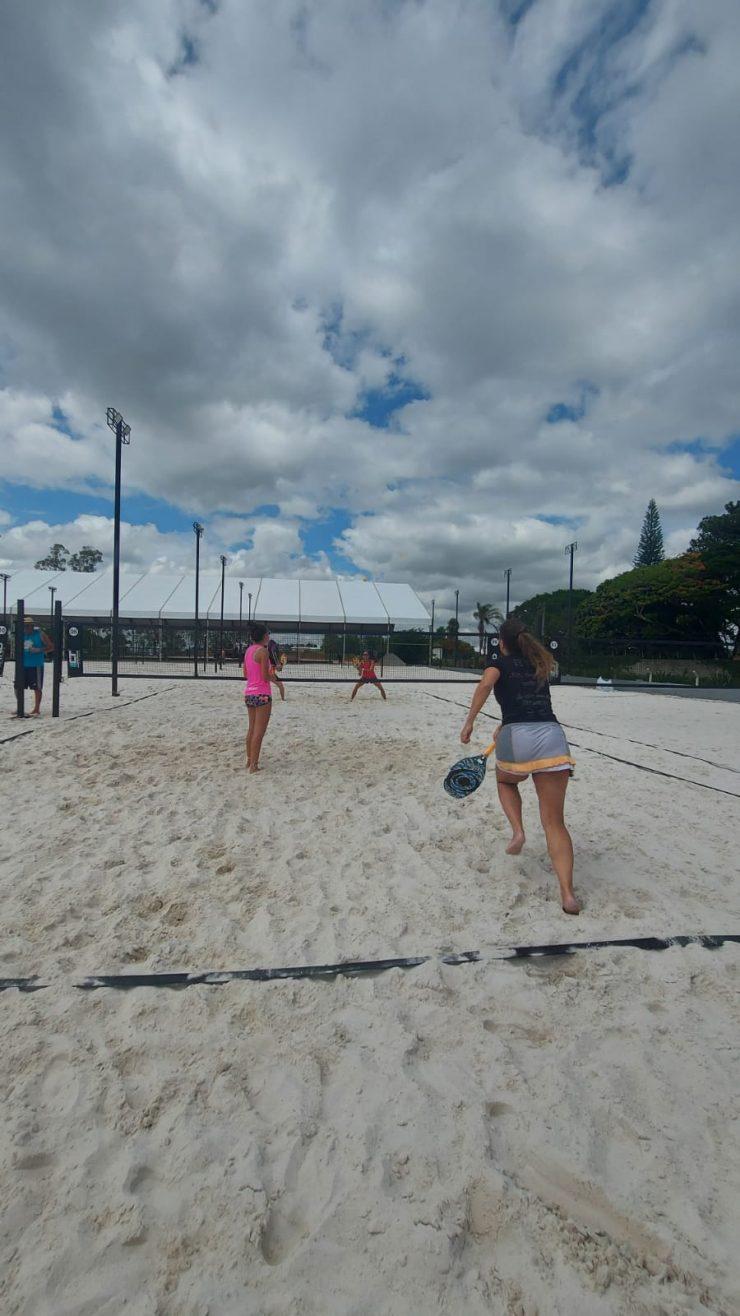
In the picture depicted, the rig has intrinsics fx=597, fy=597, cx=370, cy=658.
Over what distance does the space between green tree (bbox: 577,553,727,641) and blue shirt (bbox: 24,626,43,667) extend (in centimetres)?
3597

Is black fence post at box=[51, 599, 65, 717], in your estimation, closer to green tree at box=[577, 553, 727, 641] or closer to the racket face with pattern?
the racket face with pattern

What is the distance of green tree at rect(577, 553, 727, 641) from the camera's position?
38656mm

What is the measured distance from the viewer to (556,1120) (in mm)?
1795

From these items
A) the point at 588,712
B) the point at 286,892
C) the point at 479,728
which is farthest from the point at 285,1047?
the point at 588,712

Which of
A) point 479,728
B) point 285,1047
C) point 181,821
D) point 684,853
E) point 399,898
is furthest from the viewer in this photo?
point 479,728

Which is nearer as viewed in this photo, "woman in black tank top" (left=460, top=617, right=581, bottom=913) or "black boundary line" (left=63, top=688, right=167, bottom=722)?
"woman in black tank top" (left=460, top=617, right=581, bottom=913)

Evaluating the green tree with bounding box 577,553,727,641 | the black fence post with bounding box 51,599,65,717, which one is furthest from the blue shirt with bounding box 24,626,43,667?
the green tree with bounding box 577,553,727,641

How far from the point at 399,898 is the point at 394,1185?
66.2 inches

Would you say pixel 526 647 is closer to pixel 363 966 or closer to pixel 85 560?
pixel 363 966

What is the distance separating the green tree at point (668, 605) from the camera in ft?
127

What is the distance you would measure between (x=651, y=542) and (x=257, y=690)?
7508 cm

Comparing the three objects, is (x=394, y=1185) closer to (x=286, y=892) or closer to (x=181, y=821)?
(x=286, y=892)

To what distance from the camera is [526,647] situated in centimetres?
333

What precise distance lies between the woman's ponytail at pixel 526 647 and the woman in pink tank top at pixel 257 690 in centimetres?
310
